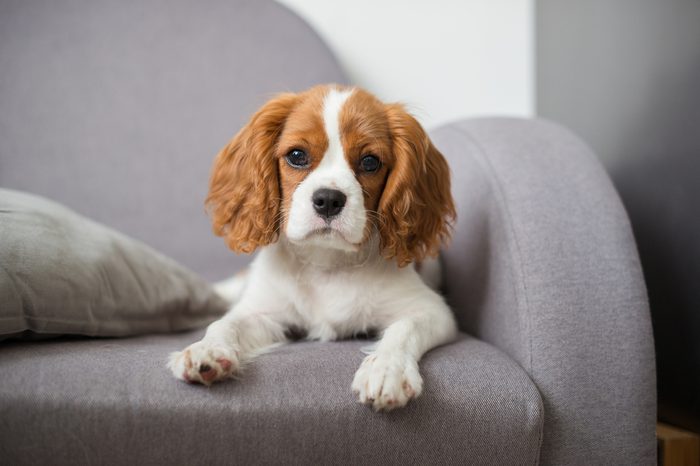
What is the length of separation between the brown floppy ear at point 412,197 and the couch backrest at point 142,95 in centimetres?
100

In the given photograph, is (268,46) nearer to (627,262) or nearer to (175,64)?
(175,64)

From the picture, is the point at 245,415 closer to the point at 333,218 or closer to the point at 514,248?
the point at 333,218

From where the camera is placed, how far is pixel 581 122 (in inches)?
94.5

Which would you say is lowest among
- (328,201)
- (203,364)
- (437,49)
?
(203,364)

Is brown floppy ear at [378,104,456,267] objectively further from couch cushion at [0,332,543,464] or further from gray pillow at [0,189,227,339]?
gray pillow at [0,189,227,339]

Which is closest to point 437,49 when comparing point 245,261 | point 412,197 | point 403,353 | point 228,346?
point 245,261

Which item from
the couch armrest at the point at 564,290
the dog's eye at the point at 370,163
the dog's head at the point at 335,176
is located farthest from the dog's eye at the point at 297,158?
the couch armrest at the point at 564,290

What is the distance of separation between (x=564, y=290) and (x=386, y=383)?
1.93ft

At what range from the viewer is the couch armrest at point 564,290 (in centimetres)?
131

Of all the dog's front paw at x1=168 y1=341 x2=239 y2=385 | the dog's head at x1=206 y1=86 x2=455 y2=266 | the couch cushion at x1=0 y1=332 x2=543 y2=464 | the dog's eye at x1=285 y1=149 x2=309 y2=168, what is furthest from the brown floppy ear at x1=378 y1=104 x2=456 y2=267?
the dog's front paw at x1=168 y1=341 x2=239 y2=385

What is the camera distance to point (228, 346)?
1.25 m

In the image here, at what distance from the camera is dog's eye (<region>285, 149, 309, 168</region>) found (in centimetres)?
152

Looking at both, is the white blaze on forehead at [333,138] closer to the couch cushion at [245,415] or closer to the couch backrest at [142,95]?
the couch cushion at [245,415]

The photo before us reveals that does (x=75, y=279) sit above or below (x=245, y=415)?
above
